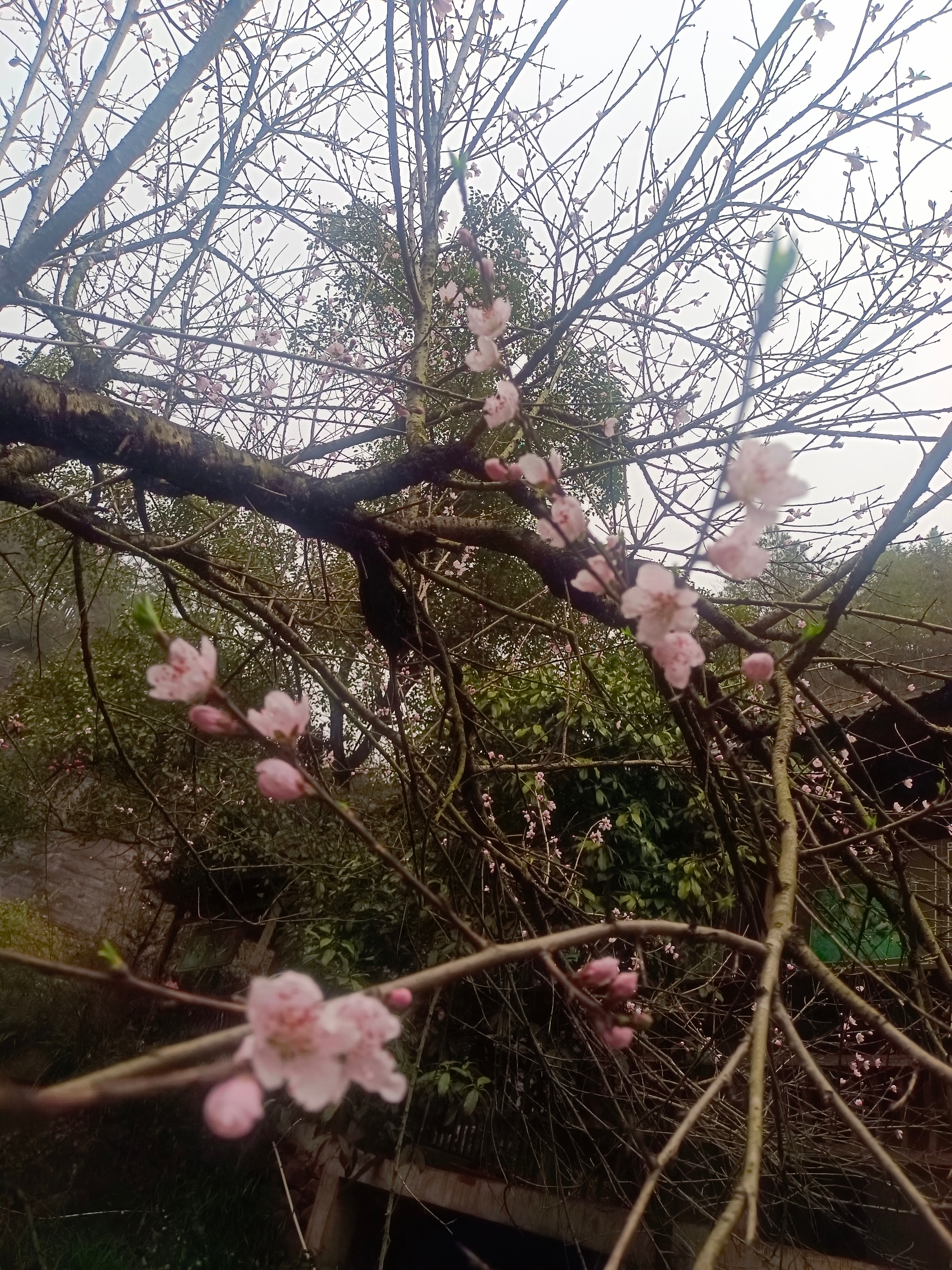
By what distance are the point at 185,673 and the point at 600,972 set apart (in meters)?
0.47

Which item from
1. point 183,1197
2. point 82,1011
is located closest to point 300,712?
point 183,1197

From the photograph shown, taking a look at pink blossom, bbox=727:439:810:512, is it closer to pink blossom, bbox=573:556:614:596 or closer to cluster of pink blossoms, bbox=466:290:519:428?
pink blossom, bbox=573:556:614:596

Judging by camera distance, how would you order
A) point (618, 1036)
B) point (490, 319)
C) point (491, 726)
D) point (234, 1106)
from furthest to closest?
1. point (491, 726)
2. point (490, 319)
3. point (618, 1036)
4. point (234, 1106)

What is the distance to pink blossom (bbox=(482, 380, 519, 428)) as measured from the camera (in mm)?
932

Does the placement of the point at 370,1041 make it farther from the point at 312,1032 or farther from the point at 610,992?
the point at 610,992

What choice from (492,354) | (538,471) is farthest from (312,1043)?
(492,354)

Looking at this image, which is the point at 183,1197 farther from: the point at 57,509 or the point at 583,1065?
the point at 57,509

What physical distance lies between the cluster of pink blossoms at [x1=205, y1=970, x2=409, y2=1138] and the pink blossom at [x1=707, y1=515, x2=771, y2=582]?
545 millimetres

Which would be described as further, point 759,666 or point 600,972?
point 759,666

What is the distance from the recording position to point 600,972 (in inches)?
27.3

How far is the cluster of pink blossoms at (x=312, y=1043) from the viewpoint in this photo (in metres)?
0.46

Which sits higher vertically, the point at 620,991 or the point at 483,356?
the point at 483,356

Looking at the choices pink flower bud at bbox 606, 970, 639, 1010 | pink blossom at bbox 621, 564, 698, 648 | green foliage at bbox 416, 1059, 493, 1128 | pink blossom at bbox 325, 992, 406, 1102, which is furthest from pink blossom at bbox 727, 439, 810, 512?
green foliage at bbox 416, 1059, 493, 1128

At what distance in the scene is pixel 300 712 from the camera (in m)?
0.74
